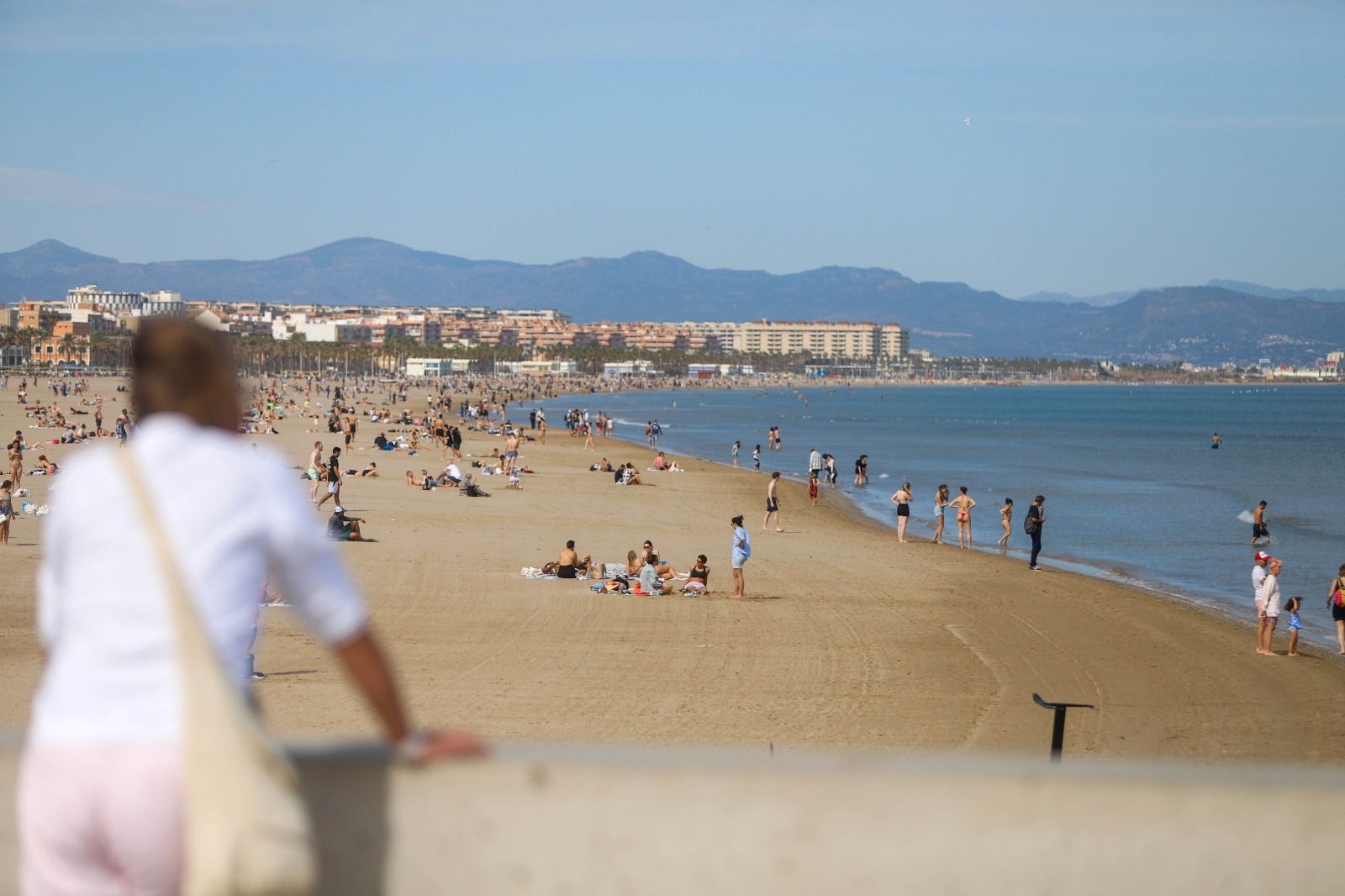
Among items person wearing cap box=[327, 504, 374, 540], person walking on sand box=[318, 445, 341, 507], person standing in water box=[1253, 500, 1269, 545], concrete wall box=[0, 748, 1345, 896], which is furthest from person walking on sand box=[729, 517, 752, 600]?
concrete wall box=[0, 748, 1345, 896]

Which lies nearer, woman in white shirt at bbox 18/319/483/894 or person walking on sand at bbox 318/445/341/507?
woman in white shirt at bbox 18/319/483/894

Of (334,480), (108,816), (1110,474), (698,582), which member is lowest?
(1110,474)

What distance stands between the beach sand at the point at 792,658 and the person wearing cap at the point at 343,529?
0.32 m

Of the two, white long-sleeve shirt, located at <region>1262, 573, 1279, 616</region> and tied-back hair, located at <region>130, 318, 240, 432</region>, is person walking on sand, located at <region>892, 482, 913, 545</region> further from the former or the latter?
tied-back hair, located at <region>130, 318, 240, 432</region>

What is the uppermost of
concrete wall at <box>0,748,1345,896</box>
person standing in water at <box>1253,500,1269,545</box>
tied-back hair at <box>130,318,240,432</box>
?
tied-back hair at <box>130,318,240,432</box>

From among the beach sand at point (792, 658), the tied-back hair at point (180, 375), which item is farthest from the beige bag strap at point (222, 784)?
the beach sand at point (792, 658)

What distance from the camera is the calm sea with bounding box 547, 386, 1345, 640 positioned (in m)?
26.1

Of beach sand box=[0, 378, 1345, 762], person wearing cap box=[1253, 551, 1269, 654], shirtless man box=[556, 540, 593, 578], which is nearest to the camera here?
beach sand box=[0, 378, 1345, 762]

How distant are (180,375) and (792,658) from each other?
1188cm

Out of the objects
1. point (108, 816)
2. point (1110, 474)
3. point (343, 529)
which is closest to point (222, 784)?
point (108, 816)

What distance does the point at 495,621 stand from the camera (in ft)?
49.3

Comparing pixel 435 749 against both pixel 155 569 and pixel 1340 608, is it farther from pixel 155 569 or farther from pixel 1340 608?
pixel 1340 608

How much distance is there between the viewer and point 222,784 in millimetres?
2053

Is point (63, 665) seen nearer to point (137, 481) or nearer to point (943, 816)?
point (137, 481)
